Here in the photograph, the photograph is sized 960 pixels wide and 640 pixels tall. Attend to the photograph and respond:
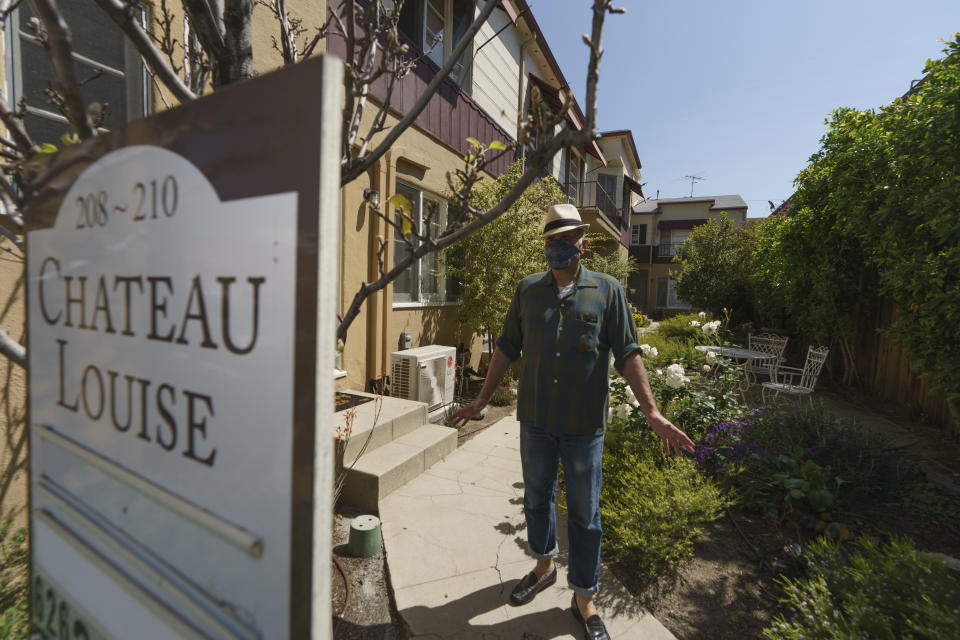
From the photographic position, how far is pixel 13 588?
2.07 m

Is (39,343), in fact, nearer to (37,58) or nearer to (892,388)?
(37,58)

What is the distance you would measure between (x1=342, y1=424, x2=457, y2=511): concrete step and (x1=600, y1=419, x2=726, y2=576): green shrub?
168 centimetres

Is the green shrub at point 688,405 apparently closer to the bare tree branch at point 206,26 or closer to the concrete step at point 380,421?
the concrete step at point 380,421

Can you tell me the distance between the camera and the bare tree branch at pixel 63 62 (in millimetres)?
1158

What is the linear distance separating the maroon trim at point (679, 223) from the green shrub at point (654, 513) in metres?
28.7


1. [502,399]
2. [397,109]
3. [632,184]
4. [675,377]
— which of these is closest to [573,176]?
[632,184]

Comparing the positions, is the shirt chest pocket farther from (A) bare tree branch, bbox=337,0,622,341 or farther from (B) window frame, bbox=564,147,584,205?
(B) window frame, bbox=564,147,584,205

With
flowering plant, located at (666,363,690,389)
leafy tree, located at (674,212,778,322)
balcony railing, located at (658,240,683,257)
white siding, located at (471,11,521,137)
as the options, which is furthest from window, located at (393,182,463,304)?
balcony railing, located at (658,240,683,257)

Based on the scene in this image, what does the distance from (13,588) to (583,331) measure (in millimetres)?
2946

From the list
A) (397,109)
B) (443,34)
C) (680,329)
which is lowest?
(680,329)

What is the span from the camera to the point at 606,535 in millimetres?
3023

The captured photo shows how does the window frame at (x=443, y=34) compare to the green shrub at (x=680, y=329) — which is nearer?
the window frame at (x=443, y=34)

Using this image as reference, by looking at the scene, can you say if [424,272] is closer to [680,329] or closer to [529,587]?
[529,587]

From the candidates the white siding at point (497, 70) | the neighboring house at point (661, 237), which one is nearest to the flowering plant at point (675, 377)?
the white siding at point (497, 70)
